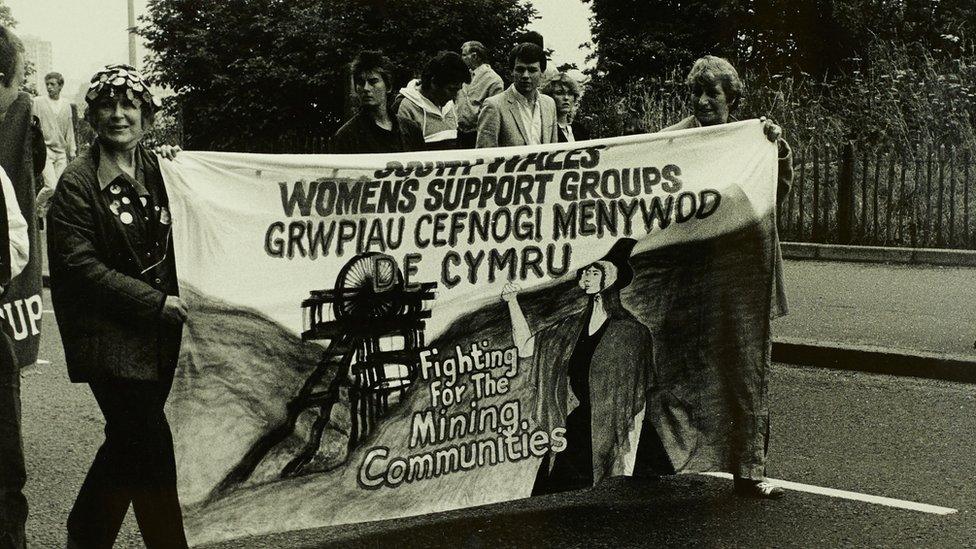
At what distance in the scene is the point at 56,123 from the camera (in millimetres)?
15602

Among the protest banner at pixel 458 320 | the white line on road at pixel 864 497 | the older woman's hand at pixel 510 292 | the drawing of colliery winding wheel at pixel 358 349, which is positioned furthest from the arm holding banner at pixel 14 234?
the white line on road at pixel 864 497

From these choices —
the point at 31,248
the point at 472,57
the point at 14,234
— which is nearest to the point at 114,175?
the point at 14,234

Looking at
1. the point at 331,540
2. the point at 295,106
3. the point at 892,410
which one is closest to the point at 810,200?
the point at 892,410

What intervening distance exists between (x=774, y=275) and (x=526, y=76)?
7.98 ft

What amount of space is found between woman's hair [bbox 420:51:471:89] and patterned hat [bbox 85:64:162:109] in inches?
137

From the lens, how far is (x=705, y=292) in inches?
211

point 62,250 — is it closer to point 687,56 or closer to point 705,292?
point 705,292

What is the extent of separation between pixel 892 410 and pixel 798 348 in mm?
1685

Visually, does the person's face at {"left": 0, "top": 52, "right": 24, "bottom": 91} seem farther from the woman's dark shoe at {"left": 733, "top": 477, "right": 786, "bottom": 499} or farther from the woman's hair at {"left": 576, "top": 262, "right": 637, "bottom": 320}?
the woman's dark shoe at {"left": 733, "top": 477, "right": 786, "bottom": 499}

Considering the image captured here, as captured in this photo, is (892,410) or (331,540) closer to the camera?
(331,540)

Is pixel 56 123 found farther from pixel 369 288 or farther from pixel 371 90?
pixel 369 288

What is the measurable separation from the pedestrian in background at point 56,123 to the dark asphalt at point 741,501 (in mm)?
8178

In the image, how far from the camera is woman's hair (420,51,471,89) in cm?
762

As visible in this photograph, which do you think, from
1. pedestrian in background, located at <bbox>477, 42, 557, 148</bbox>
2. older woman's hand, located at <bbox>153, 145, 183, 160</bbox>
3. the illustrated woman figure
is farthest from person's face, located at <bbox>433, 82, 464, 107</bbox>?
older woman's hand, located at <bbox>153, 145, 183, 160</bbox>
